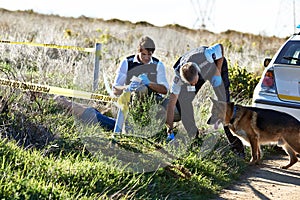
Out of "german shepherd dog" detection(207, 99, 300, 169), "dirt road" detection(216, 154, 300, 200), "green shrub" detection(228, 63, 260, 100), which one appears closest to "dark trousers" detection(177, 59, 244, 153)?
"german shepherd dog" detection(207, 99, 300, 169)

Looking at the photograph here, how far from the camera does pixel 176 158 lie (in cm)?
625

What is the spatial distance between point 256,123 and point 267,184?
0.99 meters

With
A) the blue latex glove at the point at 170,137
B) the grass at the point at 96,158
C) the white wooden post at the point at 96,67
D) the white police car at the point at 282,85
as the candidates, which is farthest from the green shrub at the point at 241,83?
the blue latex glove at the point at 170,137

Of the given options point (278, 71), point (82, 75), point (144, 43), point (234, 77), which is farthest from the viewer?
point (234, 77)

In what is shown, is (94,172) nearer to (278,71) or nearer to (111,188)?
(111,188)

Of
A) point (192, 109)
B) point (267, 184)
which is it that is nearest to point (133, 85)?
point (192, 109)

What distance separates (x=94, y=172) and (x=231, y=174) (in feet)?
6.91

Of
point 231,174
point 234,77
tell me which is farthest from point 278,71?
point 234,77

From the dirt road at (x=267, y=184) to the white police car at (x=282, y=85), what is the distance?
2.66 ft

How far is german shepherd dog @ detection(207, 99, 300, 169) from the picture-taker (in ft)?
22.6

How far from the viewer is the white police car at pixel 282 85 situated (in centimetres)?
737

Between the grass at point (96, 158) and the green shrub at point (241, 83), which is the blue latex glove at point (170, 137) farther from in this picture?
the green shrub at point (241, 83)

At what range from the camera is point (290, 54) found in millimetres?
7770

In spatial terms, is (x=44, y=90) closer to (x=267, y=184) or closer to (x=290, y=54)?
(x=267, y=184)
